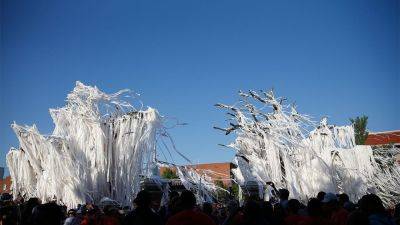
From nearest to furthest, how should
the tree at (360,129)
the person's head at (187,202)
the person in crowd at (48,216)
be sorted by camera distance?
the person in crowd at (48,216), the person's head at (187,202), the tree at (360,129)

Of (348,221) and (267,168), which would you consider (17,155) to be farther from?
(348,221)

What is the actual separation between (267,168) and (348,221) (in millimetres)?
17218

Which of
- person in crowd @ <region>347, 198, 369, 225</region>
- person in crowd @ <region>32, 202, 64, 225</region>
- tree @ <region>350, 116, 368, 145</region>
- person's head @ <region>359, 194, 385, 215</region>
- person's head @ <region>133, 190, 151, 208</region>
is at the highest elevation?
tree @ <region>350, 116, 368, 145</region>

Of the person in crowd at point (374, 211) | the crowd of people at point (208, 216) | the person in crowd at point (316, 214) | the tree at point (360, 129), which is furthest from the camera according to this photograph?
the tree at point (360, 129)

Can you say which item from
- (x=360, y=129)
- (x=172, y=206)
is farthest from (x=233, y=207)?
(x=360, y=129)

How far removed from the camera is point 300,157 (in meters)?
23.0

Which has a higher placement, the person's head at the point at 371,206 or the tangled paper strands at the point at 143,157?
the tangled paper strands at the point at 143,157

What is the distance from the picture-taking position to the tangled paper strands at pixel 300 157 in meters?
22.5

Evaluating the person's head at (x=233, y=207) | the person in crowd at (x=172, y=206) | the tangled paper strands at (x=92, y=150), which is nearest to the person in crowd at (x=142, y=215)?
the person in crowd at (x=172, y=206)

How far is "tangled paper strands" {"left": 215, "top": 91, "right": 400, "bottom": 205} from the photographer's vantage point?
22.5 metres

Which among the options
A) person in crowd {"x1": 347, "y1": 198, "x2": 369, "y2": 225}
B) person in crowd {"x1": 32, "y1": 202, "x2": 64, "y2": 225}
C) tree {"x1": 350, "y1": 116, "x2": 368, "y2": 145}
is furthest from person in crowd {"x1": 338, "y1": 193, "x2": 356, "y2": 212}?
tree {"x1": 350, "y1": 116, "x2": 368, "y2": 145}

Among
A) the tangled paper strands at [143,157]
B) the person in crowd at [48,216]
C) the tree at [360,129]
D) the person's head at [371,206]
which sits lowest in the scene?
the person's head at [371,206]

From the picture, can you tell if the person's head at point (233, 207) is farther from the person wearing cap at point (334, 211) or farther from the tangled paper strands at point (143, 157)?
the tangled paper strands at point (143, 157)

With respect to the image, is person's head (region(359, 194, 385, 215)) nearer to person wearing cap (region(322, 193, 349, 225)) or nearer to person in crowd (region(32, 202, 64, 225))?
person wearing cap (region(322, 193, 349, 225))
